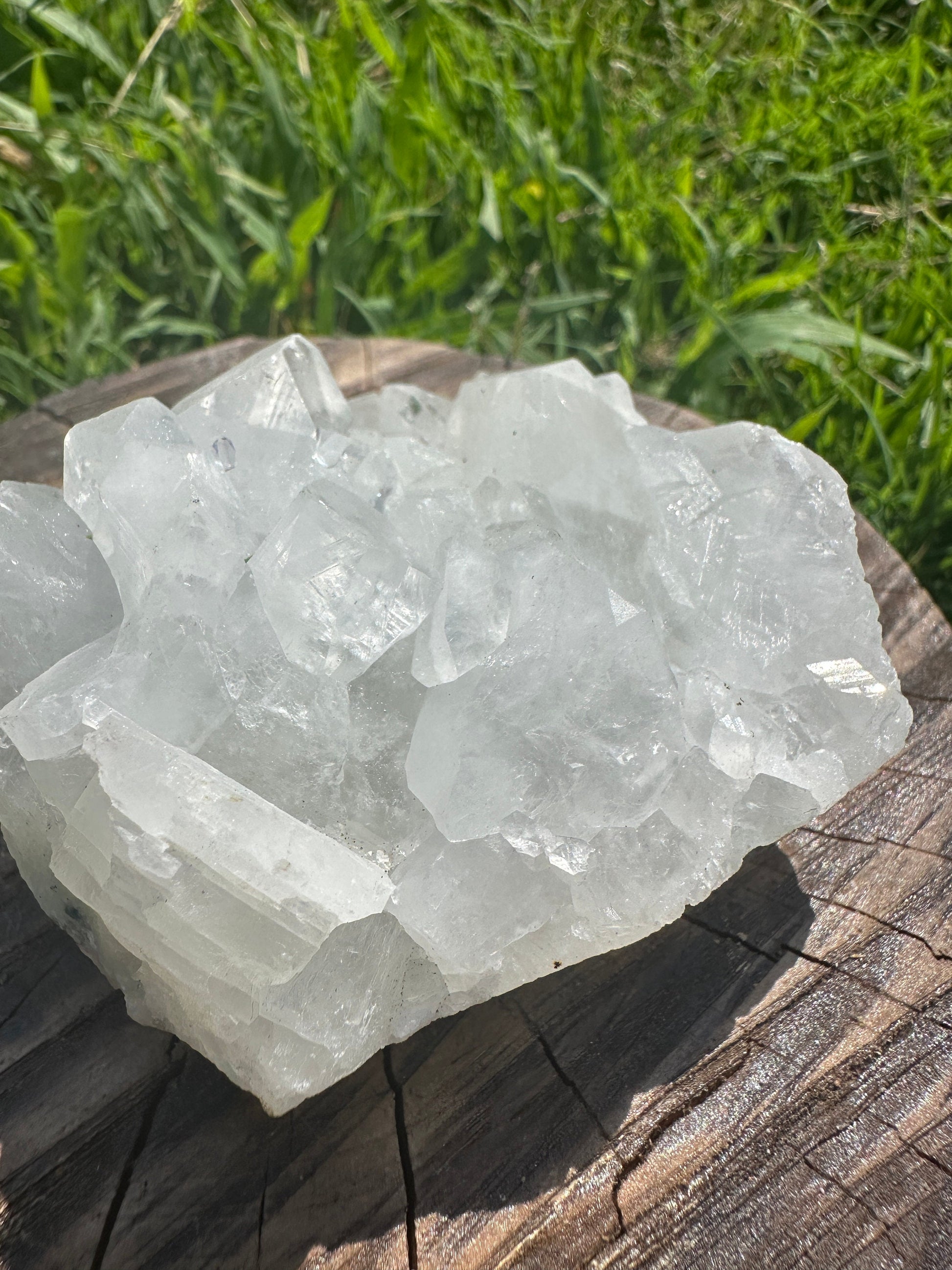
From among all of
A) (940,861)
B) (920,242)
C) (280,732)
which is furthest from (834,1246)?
(920,242)

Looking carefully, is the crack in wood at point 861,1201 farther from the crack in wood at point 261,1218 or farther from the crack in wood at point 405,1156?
the crack in wood at point 261,1218

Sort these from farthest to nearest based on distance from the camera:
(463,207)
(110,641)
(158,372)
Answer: (463,207) < (158,372) < (110,641)

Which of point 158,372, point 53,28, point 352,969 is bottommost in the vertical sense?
point 352,969

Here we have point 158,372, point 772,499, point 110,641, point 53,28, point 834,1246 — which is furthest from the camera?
point 53,28

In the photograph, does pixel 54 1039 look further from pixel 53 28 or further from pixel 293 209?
pixel 53 28

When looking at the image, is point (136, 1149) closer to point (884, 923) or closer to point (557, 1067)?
point (557, 1067)

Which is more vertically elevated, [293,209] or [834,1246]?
[293,209]

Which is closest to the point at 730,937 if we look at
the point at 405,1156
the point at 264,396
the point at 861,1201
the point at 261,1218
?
the point at 861,1201

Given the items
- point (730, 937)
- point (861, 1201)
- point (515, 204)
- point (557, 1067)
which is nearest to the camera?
point (861, 1201)

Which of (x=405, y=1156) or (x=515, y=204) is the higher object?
(x=515, y=204)
